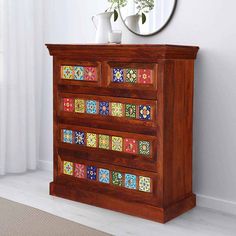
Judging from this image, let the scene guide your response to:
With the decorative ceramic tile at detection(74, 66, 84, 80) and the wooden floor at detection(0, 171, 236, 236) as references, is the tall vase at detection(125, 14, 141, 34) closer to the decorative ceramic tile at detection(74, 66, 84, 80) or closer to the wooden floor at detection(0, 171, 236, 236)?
the decorative ceramic tile at detection(74, 66, 84, 80)

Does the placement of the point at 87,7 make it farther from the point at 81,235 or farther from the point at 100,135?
the point at 81,235

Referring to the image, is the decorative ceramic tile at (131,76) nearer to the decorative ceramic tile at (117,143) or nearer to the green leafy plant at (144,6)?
the decorative ceramic tile at (117,143)

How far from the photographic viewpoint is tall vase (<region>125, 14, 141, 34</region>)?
338 cm

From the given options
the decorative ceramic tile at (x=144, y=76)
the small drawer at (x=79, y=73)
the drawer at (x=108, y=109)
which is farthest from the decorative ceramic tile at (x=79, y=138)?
the decorative ceramic tile at (x=144, y=76)

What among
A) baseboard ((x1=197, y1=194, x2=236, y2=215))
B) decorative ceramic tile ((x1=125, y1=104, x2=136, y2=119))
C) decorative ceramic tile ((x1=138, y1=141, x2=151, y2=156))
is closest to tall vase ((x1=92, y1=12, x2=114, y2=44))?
decorative ceramic tile ((x1=125, y1=104, x2=136, y2=119))

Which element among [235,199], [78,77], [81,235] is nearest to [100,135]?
[78,77]

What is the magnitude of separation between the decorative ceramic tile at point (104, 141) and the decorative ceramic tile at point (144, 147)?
0.24 meters

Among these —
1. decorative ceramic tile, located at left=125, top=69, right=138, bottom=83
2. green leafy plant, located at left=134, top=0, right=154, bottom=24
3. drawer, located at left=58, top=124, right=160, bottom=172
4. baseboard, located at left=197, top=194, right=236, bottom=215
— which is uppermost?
green leafy plant, located at left=134, top=0, right=154, bottom=24

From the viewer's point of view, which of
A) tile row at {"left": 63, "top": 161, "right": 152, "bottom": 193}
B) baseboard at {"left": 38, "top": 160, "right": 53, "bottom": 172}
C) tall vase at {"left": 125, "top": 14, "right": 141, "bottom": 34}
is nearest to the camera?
tile row at {"left": 63, "top": 161, "right": 152, "bottom": 193}

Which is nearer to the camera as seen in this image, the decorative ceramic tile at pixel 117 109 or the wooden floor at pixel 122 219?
the wooden floor at pixel 122 219

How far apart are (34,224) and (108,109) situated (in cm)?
84

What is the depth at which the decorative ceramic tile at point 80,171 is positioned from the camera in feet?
10.6

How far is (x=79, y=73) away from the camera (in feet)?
10.5

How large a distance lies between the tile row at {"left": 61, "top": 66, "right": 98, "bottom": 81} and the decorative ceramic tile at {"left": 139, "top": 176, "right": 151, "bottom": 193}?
2.32 feet
